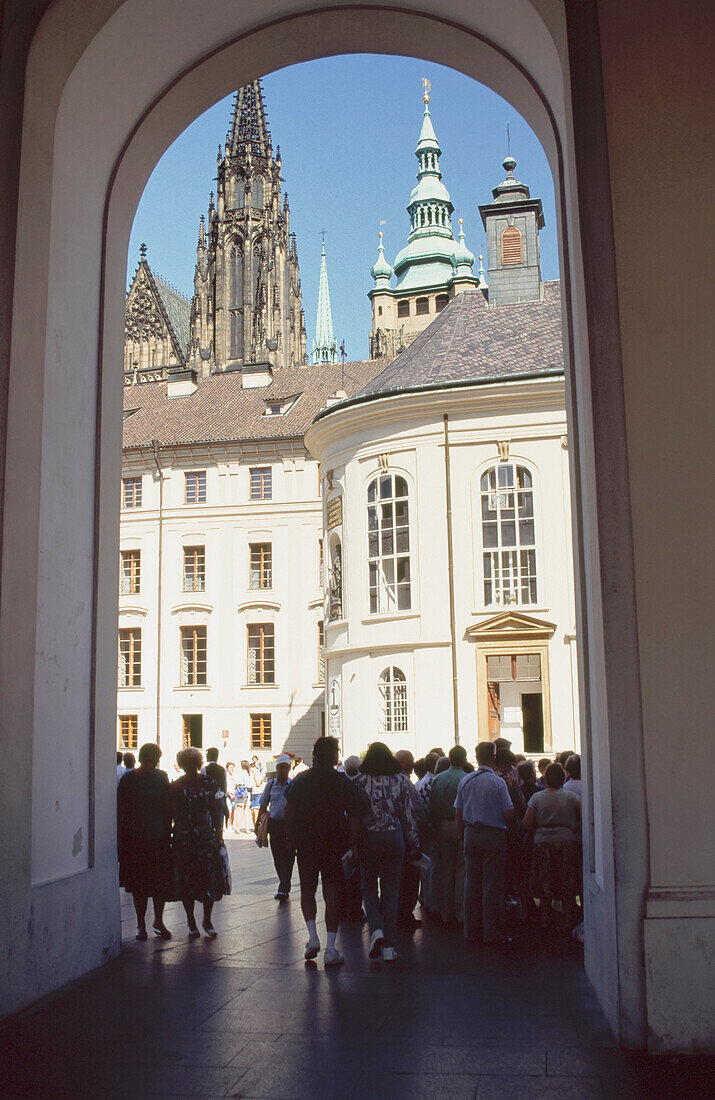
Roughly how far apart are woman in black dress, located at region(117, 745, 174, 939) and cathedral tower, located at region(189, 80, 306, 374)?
8063 cm

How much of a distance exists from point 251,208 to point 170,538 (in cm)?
5531

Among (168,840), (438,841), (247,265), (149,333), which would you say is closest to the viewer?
(168,840)

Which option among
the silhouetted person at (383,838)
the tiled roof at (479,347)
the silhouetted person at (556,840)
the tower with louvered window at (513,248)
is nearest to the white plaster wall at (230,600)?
the tower with louvered window at (513,248)

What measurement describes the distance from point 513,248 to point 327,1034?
29702 millimetres

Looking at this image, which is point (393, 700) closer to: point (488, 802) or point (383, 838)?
point (488, 802)

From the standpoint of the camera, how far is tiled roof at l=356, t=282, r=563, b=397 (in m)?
26.4

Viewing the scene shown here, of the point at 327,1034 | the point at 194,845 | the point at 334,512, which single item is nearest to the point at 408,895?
the point at 194,845

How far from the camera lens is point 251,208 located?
93.8m

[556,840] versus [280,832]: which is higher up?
[556,840]

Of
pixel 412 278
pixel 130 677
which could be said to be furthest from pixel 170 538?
pixel 412 278

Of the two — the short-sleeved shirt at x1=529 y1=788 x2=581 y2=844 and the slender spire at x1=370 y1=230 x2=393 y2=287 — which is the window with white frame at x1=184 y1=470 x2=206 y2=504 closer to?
the short-sleeved shirt at x1=529 y1=788 x2=581 y2=844

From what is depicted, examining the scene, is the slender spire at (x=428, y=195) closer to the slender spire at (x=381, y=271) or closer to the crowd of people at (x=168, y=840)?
the slender spire at (x=381, y=271)

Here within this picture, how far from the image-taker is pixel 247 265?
92.5m

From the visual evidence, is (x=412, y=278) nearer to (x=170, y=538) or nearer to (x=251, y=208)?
(x=251, y=208)
